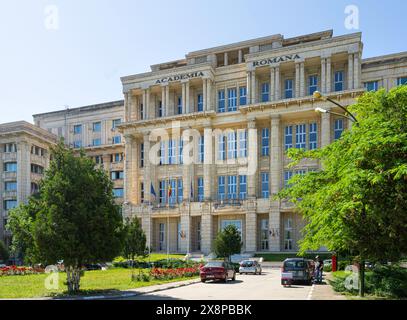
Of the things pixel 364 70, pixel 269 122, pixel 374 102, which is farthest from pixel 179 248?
pixel 374 102

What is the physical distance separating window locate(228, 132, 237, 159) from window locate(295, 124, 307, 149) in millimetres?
8628

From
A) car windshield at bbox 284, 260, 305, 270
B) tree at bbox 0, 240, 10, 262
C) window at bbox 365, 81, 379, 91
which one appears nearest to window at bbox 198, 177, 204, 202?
window at bbox 365, 81, 379, 91

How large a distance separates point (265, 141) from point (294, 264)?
39153 millimetres

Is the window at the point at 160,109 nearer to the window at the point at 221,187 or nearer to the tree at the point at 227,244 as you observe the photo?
the window at the point at 221,187

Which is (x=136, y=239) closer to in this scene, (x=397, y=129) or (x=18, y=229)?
(x=18, y=229)

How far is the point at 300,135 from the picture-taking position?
64.3 m

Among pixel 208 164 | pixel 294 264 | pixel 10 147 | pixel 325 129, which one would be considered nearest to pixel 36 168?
pixel 10 147

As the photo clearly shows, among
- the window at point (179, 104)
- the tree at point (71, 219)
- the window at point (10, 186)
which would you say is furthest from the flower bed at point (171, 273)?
the window at point (10, 186)

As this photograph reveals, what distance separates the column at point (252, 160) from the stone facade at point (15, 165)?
109 feet

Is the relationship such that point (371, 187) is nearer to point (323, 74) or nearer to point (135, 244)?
point (135, 244)

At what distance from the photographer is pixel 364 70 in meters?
64.2

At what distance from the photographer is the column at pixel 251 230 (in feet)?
206

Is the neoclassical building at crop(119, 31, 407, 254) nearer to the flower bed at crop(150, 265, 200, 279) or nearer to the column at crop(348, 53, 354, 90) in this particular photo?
the column at crop(348, 53, 354, 90)
